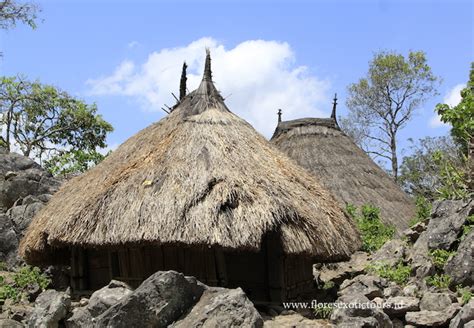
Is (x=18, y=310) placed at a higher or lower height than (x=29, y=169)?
lower

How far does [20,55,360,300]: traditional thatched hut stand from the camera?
7773 millimetres

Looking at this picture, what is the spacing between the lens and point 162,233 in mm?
7738

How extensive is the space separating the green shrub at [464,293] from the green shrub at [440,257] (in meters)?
0.65

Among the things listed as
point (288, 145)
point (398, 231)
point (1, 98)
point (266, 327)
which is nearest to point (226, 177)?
point (266, 327)

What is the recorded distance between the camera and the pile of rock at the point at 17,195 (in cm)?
1234

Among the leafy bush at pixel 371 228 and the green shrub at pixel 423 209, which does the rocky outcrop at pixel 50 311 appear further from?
the green shrub at pixel 423 209

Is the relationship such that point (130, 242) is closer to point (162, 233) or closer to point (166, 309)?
point (162, 233)

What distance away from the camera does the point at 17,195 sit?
14117 millimetres

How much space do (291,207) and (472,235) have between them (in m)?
2.61

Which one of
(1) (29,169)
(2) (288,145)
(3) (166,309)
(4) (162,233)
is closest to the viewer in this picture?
(3) (166,309)

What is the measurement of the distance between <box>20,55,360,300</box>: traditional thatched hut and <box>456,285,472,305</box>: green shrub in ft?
5.81

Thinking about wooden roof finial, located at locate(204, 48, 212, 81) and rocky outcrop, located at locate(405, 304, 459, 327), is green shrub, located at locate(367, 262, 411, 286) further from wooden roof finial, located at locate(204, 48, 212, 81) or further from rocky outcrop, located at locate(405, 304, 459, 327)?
wooden roof finial, located at locate(204, 48, 212, 81)

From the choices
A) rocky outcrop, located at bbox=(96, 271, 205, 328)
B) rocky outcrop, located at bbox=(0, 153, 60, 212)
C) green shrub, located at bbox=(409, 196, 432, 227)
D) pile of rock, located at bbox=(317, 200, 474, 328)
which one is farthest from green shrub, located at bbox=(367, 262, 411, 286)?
rocky outcrop, located at bbox=(0, 153, 60, 212)

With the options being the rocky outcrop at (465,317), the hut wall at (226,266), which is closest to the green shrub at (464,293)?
the rocky outcrop at (465,317)
